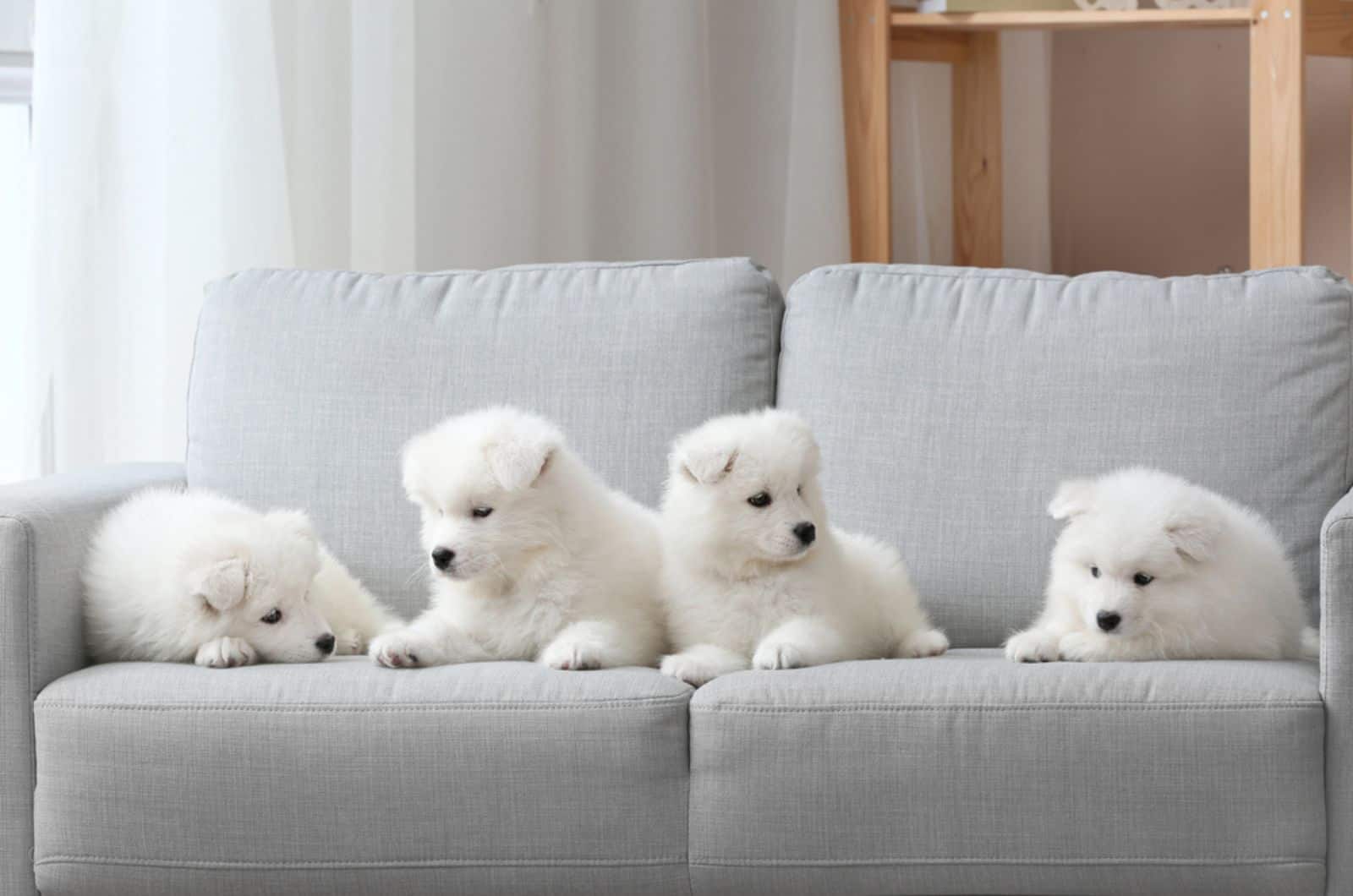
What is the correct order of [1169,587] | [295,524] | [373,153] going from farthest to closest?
[373,153] → [295,524] → [1169,587]

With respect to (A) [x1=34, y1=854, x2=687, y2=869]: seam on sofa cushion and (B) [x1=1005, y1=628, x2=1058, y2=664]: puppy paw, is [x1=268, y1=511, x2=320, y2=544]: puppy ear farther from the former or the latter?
(B) [x1=1005, y1=628, x2=1058, y2=664]: puppy paw

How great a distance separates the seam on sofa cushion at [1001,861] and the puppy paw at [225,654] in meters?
0.74

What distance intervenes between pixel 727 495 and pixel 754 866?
0.54 m

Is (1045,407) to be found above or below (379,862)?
above

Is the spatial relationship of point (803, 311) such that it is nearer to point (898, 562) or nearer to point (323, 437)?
point (898, 562)

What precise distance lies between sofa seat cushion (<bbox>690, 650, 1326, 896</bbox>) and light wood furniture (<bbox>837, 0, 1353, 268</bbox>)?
5.85 feet

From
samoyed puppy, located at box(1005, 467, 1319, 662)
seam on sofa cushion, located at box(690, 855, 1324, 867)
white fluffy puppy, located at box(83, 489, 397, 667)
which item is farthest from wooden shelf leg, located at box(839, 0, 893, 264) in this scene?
seam on sofa cushion, located at box(690, 855, 1324, 867)

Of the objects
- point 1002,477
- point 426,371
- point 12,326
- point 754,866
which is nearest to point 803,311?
point 1002,477

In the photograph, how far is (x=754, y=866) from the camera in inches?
82.4

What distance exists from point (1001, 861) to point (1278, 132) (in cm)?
214

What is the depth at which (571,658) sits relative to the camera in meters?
2.21

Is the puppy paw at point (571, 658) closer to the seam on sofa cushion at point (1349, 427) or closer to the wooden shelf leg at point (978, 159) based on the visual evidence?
the seam on sofa cushion at point (1349, 427)

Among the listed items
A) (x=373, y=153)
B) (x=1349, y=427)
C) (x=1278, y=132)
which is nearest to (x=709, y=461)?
(x=1349, y=427)

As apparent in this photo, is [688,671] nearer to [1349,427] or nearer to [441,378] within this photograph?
[441,378]
